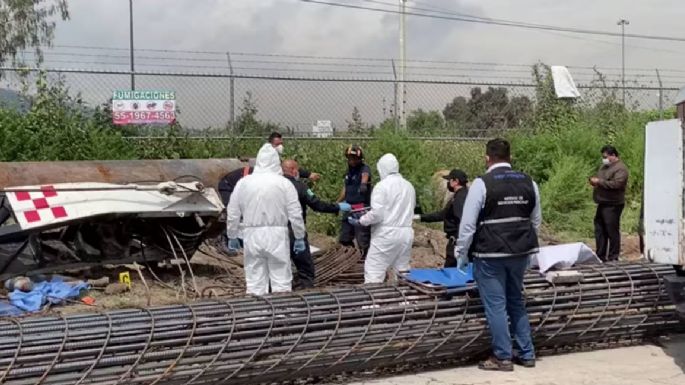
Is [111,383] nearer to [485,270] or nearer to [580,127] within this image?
[485,270]

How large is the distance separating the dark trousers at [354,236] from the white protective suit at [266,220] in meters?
2.55

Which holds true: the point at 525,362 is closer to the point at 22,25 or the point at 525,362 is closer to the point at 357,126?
the point at 357,126

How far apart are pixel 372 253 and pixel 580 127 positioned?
9890 millimetres

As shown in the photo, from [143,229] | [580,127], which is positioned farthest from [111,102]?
[580,127]

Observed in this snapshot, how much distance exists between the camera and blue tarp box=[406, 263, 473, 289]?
647 centimetres

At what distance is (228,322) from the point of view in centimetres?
559

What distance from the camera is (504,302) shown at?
6164mm

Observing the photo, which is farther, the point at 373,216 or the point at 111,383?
the point at 373,216

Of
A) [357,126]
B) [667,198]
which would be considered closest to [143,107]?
[357,126]

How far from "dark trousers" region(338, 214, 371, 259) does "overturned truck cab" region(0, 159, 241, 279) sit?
168 cm

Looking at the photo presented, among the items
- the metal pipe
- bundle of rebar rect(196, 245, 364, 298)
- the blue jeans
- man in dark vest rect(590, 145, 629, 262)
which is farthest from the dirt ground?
the metal pipe

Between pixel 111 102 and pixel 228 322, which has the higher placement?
pixel 111 102

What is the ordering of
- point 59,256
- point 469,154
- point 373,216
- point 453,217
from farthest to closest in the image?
point 469,154
point 59,256
point 453,217
point 373,216

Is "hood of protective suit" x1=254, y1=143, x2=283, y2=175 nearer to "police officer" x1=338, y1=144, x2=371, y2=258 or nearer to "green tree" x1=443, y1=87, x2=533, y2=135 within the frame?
"police officer" x1=338, y1=144, x2=371, y2=258
